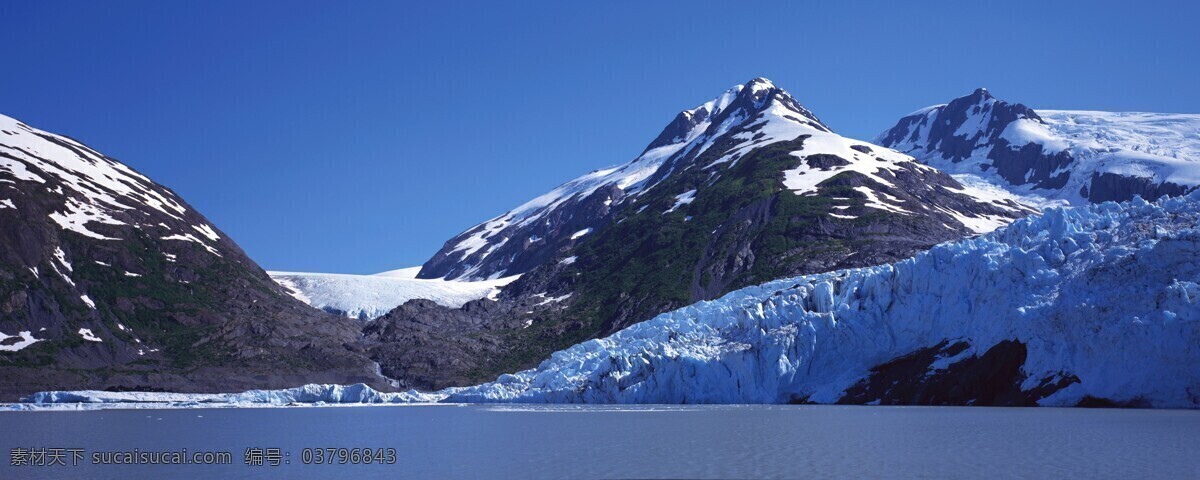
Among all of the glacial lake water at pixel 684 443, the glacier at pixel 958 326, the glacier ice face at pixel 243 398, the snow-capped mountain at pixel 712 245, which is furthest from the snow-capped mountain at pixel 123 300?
the glacial lake water at pixel 684 443

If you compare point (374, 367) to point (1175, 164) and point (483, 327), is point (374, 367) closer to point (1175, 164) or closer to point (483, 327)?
point (483, 327)

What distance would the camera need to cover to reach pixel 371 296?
174125 millimetres


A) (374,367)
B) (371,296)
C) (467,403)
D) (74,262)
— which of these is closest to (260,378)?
(374,367)

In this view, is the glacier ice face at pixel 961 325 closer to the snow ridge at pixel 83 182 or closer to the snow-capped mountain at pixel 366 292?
the snow-capped mountain at pixel 366 292

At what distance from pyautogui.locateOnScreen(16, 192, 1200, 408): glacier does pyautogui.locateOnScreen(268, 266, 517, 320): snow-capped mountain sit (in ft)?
235

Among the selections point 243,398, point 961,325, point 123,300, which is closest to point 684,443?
point 961,325

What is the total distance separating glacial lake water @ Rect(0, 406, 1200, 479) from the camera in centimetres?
3281

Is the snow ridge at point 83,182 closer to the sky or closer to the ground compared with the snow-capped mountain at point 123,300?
closer to the sky

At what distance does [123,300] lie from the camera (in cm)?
12988

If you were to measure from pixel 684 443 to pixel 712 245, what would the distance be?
362 feet

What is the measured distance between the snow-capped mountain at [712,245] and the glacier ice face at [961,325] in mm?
35366

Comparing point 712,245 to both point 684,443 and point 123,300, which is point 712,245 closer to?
point 123,300

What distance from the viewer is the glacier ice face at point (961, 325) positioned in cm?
5847

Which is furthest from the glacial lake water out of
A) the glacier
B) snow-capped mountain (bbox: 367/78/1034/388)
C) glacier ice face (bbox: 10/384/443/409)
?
snow-capped mountain (bbox: 367/78/1034/388)
